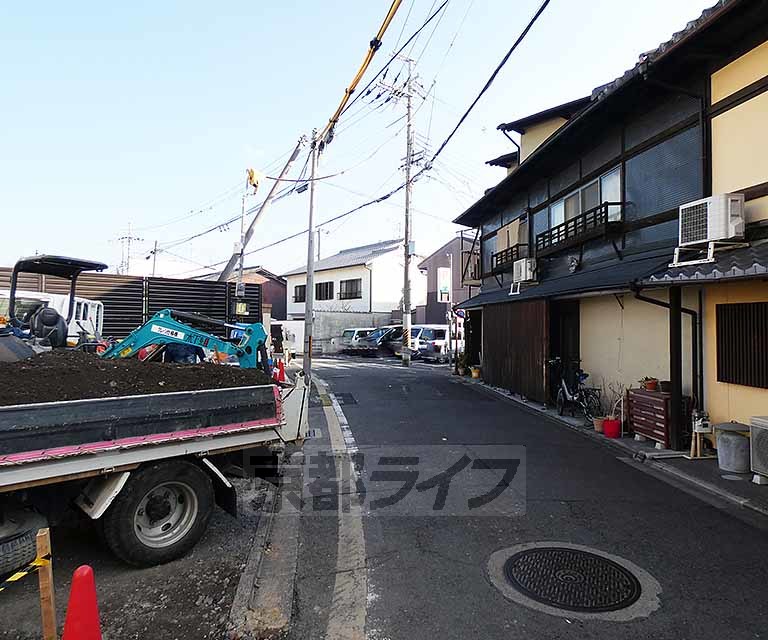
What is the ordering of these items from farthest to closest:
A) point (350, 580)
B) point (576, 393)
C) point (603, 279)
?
point (576, 393) < point (603, 279) < point (350, 580)

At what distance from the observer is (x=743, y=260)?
5.85 meters

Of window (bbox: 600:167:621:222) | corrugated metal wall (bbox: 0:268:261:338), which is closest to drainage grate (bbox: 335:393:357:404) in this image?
window (bbox: 600:167:621:222)

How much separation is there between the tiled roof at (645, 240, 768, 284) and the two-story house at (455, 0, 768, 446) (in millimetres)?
84

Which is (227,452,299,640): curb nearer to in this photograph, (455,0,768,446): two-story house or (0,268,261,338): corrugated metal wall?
(455,0,768,446): two-story house

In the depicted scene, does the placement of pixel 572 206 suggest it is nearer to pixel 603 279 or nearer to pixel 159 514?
pixel 603 279

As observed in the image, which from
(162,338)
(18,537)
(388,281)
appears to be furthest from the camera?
(388,281)

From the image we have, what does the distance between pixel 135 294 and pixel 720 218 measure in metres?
18.3

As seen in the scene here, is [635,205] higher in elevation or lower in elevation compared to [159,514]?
higher

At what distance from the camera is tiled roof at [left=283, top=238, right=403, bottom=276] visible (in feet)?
129

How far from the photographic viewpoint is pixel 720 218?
648 centimetres

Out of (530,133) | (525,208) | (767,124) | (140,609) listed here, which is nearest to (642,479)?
(767,124)

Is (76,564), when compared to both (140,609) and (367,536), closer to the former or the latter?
(140,609)

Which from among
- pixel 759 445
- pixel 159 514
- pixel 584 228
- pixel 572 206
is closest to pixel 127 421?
pixel 159 514

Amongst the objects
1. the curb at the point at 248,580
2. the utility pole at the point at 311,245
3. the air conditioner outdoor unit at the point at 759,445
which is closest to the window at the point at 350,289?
the utility pole at the point at 311,245
